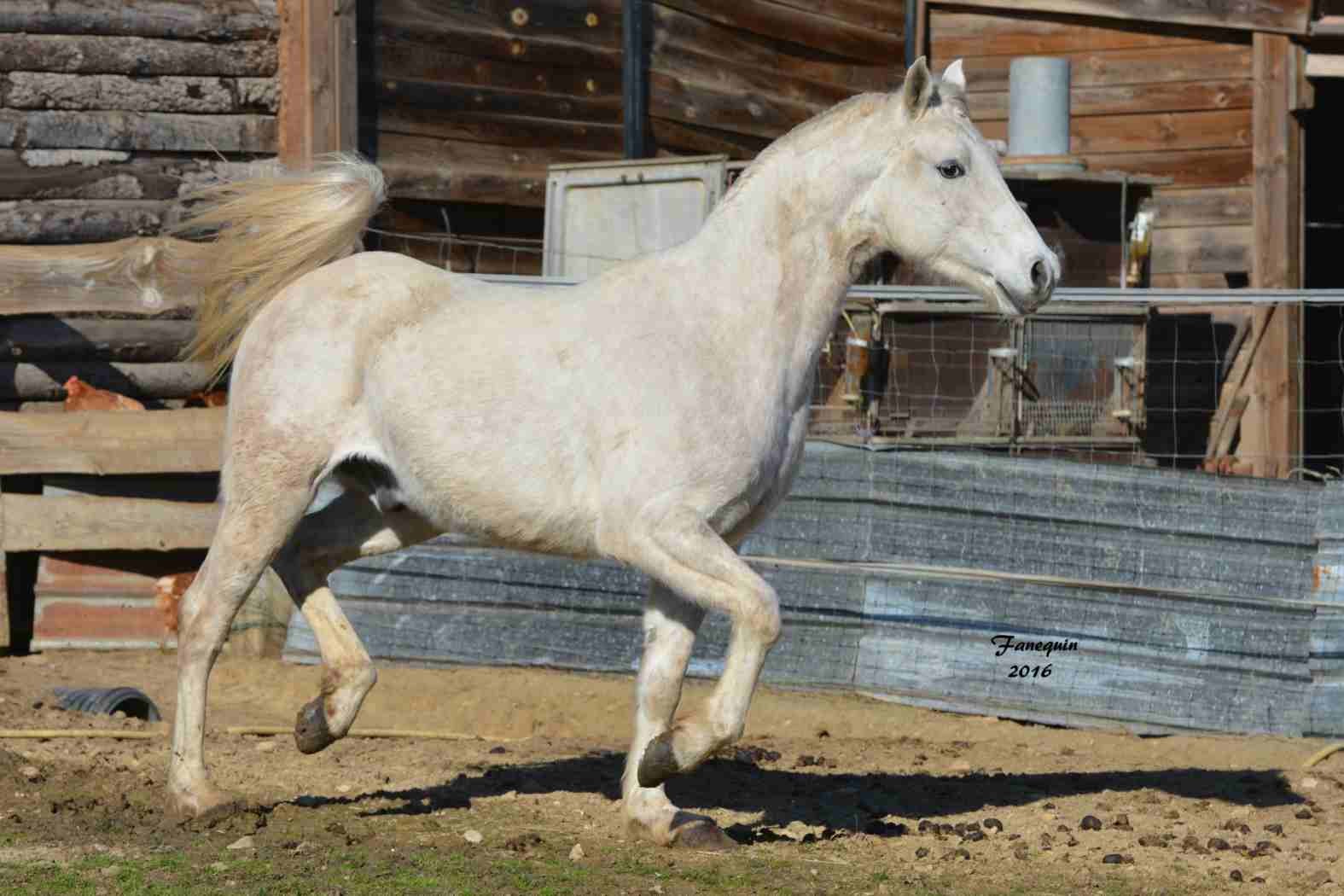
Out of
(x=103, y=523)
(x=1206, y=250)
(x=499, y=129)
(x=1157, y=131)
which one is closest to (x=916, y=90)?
(x=103, y=523)

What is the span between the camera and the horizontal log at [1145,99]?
1393 centimetres

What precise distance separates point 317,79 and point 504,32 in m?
1.69

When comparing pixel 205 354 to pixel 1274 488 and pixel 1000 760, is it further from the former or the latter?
pixel 1274 488

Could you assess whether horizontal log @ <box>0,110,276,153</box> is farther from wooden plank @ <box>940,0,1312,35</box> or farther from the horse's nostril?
wooden plank @ <box>940,0,1312,35</box>

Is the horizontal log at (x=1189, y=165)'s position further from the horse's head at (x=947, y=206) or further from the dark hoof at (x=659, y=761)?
the dark hoof at (x=659, y=761)

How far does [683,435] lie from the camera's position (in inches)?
207

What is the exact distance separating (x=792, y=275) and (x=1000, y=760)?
2.93 meters

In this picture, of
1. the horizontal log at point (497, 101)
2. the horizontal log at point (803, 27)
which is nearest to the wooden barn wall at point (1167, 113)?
the horizontal log at point (803, 27)

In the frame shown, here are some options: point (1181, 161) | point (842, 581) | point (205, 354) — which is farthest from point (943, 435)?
point (205, 354)

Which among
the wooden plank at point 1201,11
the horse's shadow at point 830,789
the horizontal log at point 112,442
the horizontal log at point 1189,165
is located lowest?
the horse's shadow at point 830,789

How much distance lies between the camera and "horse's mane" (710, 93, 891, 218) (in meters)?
5.61

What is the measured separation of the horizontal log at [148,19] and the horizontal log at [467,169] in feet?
3.39

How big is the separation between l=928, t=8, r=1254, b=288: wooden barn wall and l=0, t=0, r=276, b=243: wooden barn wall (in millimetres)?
6343

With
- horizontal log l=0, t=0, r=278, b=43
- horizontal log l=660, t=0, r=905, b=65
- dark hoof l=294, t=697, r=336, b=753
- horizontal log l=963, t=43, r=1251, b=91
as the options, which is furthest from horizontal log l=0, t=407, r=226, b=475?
horizontal log l=963, t=43, r=1251, b=91
